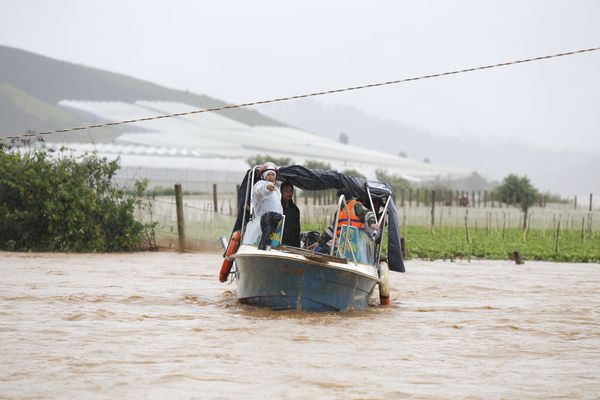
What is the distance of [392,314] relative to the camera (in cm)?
1530

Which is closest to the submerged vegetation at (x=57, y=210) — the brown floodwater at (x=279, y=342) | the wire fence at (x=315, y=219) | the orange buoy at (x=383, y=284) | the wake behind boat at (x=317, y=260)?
the wire fence at (x=315, y=219)

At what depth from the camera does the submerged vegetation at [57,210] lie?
958 inches

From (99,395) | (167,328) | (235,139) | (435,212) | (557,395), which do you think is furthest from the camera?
(235,139)

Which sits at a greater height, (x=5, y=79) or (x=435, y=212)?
(x=5, y=79)

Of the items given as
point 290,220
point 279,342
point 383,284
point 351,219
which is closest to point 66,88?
point 383,284

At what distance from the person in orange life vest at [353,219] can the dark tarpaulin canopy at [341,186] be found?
0.28m

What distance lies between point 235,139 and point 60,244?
236 ft

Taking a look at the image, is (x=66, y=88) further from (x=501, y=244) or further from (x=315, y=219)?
(x=501, y=244)

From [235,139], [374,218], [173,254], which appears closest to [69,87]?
[235,139]

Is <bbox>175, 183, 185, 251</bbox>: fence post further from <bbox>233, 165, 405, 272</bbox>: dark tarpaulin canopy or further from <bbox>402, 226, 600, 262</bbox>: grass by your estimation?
<bbox>233, 165, 405, 272</bbox>: dark tarpaulin canopy

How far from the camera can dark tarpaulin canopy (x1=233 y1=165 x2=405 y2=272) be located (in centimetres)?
1543

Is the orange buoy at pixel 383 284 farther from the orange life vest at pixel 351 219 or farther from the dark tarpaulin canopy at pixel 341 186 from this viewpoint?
the orange life vest at pixel 351 219

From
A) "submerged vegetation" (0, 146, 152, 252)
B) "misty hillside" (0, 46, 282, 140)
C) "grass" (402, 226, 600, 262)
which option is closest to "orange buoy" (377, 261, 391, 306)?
"grass" (402, 226, 600, 262)

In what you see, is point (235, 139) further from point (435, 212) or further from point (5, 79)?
point (5, 79)
